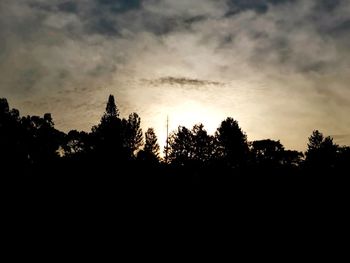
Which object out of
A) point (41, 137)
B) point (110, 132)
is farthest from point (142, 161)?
point (41, 137)

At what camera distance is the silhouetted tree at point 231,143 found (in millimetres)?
87125

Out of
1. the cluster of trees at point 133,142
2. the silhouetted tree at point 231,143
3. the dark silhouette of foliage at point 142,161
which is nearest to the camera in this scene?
the dark silhouette of foliage at point 142,161

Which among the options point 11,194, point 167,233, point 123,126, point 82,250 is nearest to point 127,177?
point 11,194

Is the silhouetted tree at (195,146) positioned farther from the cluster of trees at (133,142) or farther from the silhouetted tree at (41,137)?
the silhouetted tree at (41,137)

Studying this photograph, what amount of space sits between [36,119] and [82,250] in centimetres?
6786

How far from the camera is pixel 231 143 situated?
88875mm

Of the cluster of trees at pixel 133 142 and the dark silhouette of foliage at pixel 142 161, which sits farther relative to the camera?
the cluster of trees at pixel 133 142

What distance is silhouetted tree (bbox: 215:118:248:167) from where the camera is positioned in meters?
87.1

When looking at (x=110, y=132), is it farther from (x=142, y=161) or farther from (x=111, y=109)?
(x=142, y=161)

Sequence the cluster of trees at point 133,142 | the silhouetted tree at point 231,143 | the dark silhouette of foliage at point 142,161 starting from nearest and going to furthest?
the dark silhouette of foliage at point 142,161
the cluster of trees at point 133,142
the silhouetted tree at point 231,143

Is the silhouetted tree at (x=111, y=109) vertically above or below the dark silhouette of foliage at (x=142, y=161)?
above

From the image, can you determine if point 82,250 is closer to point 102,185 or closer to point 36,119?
point 102,185

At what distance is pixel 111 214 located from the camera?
28.8 metres

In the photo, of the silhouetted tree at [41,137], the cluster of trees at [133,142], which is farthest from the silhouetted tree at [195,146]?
the silhouetted tree at [41,137]
